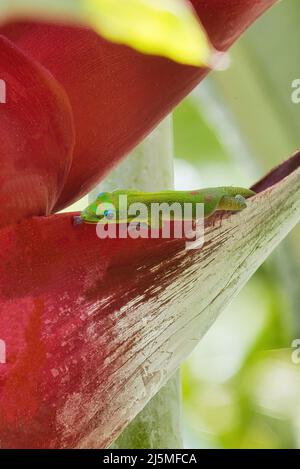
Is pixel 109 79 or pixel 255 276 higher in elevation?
pixel 109 79

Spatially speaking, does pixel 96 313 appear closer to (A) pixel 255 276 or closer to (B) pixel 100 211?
(B) pixel 100 211

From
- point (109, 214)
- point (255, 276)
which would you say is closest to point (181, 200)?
point (109, 214)

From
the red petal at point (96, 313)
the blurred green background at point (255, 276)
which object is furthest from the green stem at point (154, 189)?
the blurred green background at point (255, 276)

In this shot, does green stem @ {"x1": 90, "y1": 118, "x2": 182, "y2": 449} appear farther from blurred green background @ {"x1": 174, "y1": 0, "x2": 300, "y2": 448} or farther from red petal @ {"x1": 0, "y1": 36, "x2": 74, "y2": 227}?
blurred green background @ {"x1": 174, "y1": 0, "x2": 300, "y2": 448}

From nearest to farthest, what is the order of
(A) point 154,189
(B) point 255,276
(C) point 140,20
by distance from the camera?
(C) point 140,20
(A) point 154,189
(B) point 255,276

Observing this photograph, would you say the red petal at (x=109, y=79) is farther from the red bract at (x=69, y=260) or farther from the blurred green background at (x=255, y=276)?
the blurred green background at (x=255, y=276)

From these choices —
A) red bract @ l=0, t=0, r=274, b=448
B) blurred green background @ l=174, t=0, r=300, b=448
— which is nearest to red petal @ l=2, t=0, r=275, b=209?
red bract @ l=0, t=0, r=274, b=448

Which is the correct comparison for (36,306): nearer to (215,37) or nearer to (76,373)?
(76,373)
